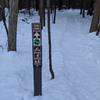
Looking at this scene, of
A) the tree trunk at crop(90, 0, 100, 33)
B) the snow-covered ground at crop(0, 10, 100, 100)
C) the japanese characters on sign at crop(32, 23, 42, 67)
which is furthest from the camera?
the tree trunk at crop(90, 0, 100, 33)

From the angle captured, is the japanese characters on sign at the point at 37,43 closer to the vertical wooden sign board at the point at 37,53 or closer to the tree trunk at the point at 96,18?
the vertical wooden sign board at the point at 37,53

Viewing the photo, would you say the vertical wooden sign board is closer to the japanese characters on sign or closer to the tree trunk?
the japanese characters on sign

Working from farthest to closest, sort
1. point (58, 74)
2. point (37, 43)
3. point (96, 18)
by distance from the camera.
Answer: point (96, 18) → point (58, 74) → point (37, 43)

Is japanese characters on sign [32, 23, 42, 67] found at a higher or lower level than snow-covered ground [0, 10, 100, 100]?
higher

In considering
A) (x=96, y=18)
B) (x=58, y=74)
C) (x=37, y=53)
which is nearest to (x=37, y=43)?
(x=37, y=53)

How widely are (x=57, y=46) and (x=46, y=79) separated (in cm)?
691

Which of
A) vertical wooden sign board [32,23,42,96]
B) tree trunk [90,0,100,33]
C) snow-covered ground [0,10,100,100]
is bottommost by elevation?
tree trunk [90,0,100,33]

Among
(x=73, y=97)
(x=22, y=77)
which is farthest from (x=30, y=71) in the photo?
(x=73, y=97)

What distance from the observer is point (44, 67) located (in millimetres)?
11492

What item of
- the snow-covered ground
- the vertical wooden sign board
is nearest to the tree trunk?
the snow-covered ground

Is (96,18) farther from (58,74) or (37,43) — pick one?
(37,43)

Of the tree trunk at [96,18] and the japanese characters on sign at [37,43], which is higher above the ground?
the japanese characters on sign at [37,43]

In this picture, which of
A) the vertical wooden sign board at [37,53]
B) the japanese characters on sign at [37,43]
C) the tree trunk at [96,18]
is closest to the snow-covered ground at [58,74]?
the vertical wooden sign board at [37,53]

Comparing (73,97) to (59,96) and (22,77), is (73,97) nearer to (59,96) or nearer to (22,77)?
(59,96)
